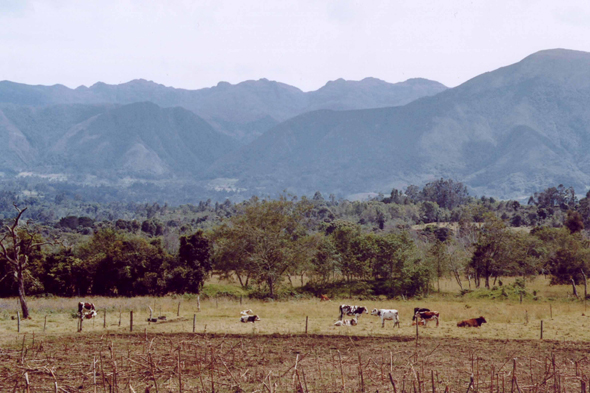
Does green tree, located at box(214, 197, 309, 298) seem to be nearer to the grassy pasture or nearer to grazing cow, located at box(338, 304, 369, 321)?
the grassy pasture

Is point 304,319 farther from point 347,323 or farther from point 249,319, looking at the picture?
point 347,323

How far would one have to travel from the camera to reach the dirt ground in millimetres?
15117

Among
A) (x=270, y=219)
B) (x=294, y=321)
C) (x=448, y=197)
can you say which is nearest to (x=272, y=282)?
(x=270, y=219)

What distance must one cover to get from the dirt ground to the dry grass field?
0.06 metres

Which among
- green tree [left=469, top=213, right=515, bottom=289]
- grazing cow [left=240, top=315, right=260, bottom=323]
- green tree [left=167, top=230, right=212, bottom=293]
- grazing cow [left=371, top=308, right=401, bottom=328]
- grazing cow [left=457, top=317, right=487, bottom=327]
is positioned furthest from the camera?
green tree [left=469, top=213, right=515, bottom=289]

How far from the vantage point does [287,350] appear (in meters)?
22.0

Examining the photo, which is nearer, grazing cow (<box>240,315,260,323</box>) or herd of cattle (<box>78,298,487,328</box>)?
herd of cattle (<box>78,298,487,328</box>)

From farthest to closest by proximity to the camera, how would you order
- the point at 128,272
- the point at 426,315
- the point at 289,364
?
1. the point at 128,272
2. the point at 426,315
3. the point at 289,364

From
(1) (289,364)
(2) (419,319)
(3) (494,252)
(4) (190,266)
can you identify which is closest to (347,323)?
(2) (419,319)

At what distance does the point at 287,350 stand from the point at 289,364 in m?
2.75

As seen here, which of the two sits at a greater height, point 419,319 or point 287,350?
point 419,319

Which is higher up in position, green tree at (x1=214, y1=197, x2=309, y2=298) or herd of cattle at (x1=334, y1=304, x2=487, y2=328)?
green tree at (x1=214, y1=197, x2=309, y2=298)

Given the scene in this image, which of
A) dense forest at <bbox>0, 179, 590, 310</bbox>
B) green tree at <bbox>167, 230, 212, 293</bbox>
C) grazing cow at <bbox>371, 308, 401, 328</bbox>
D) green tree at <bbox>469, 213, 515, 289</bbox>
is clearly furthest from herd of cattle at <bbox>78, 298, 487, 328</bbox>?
green tree at <bbox>469, 213, 515, 289</bbox>

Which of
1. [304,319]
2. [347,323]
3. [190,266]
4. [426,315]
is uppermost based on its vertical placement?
[190,266]
